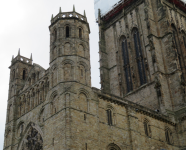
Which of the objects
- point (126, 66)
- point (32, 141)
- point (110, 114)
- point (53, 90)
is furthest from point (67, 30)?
point (126, 66)

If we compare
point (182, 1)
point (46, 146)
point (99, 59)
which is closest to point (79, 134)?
point (46, 146)

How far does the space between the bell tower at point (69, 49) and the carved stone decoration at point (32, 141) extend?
5.83 m

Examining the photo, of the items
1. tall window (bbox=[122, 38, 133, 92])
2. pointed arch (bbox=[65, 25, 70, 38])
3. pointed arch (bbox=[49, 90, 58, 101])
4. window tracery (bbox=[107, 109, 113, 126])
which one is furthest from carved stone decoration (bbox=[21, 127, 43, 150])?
tall window (bbox=[122, 38, 133, 92])

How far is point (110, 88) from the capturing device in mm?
51062

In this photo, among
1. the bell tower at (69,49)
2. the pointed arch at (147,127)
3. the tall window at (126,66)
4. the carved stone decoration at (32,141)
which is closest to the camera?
the bell tower at (69,49)

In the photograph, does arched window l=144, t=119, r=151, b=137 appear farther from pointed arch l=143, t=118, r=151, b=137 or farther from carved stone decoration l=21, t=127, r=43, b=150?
carved stone decoration l=21, t=127, r=43, b=150

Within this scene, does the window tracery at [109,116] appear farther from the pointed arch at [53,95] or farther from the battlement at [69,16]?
the battlement at [69,16]

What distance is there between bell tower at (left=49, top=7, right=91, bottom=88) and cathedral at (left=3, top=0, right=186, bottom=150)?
10cm

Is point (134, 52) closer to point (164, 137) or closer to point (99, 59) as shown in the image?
point (99, 59)

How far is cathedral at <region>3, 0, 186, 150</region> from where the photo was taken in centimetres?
2936

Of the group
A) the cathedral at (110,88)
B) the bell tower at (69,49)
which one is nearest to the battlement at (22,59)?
the cathedral at (110,88)

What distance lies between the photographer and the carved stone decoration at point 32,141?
3222 centimetres

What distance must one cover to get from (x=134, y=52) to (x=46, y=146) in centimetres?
2622

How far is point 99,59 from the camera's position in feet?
174
